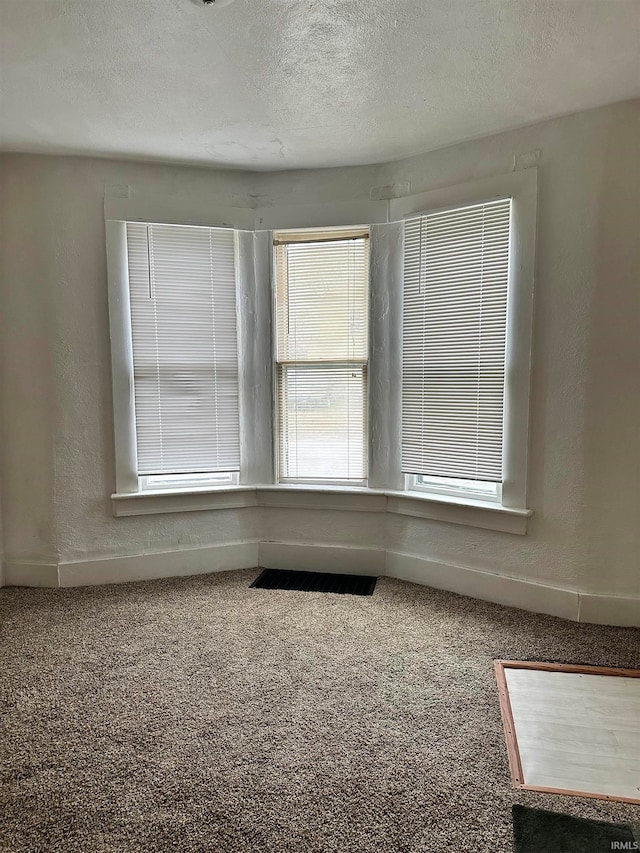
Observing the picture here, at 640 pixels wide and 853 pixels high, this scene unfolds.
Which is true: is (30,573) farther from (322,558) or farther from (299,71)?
(299,71)

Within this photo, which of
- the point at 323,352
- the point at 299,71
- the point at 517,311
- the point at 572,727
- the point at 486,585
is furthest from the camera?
the point at 323,352

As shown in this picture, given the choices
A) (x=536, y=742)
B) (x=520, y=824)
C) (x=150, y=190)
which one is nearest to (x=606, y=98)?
(x=150, y=190)

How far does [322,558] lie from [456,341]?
166 cm

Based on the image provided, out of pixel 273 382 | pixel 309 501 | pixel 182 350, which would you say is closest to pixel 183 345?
pixel 182 350

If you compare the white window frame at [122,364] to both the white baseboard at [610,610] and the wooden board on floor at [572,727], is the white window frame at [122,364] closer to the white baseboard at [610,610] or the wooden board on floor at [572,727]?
the wooden board on floor at [572,727]

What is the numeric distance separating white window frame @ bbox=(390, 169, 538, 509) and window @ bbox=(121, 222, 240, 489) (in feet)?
5.14

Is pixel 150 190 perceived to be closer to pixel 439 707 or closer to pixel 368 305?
pixel 368 305

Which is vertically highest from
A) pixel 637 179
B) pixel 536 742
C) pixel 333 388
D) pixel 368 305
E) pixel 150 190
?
pixel 150 190

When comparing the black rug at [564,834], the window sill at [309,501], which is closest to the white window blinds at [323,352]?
the window sill at [309,501]

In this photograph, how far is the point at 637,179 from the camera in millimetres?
2549

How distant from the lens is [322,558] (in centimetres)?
352

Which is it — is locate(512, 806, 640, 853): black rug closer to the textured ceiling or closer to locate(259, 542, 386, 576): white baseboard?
locate(259, 542, 386, 576): white baseboard

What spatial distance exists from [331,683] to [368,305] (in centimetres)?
218

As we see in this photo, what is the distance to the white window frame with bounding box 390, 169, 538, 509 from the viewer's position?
9.15 feet
